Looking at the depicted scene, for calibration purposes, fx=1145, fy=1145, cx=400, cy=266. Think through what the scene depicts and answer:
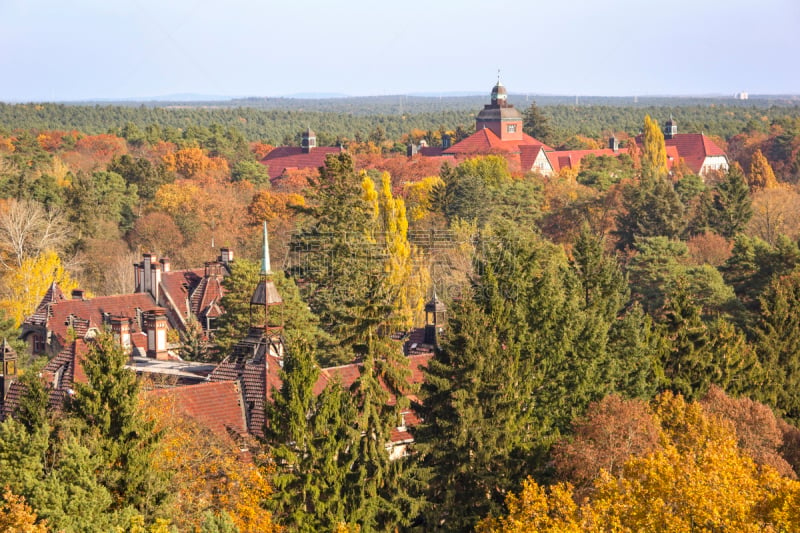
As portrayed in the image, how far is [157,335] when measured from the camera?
42781 mm

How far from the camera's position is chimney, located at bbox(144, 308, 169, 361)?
4241 cm

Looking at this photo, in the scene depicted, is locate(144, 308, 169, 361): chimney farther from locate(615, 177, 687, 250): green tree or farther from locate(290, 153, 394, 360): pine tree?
locate(615, 177, 687, 250): green tree

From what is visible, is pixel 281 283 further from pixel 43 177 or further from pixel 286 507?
pixel 43 177

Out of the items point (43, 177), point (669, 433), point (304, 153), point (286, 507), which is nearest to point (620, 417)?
point (669, 433)

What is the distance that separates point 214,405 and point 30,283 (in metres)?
33.1

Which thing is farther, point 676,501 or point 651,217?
point 651,217

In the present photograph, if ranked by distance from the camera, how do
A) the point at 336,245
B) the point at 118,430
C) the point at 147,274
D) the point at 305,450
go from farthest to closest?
the point at 147,274 < the point at 336,245 < the point at 305,450 < the point at 118,430

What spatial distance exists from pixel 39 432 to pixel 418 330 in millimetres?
23839

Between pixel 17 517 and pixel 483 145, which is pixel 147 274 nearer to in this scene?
pixel 17 517

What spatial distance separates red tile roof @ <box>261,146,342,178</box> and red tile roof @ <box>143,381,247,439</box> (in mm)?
77229

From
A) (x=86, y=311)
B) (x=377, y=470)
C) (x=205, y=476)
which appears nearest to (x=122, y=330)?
(x=86, y=311)

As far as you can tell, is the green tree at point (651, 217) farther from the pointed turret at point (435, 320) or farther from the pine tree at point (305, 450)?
the pine tree at point (305, 450)

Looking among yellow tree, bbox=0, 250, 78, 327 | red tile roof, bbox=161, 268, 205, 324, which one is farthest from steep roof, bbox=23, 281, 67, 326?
yellow tree, bbox=0, 250, 78, 327

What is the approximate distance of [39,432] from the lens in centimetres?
2600
